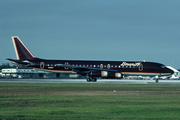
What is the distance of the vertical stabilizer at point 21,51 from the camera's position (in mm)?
66688

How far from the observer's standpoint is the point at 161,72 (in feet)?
206

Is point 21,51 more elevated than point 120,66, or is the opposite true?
point 21,51

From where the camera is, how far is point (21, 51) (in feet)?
219

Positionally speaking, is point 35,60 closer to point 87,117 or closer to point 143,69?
point 143,69

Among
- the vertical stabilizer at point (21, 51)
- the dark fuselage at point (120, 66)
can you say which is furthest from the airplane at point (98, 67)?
the vertical stabilizer at point (21, 51)

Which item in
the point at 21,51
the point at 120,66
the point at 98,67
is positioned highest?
the point at 21,51

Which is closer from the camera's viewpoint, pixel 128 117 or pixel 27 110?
pixel 128 117

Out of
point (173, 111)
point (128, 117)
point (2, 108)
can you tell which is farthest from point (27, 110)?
point (173, 111)

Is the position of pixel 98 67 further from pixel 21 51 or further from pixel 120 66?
pixel 21 51

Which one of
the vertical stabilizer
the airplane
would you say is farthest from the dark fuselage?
the vertical stabilizer

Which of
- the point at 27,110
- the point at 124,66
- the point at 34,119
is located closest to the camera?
the point at 34,119

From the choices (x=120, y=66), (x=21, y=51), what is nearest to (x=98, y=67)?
(x=120, y=66)

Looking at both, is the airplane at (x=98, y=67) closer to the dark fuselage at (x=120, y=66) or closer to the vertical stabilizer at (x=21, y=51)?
the dark fuselage at (x=120, y=66)

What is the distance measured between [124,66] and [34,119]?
48312mm
